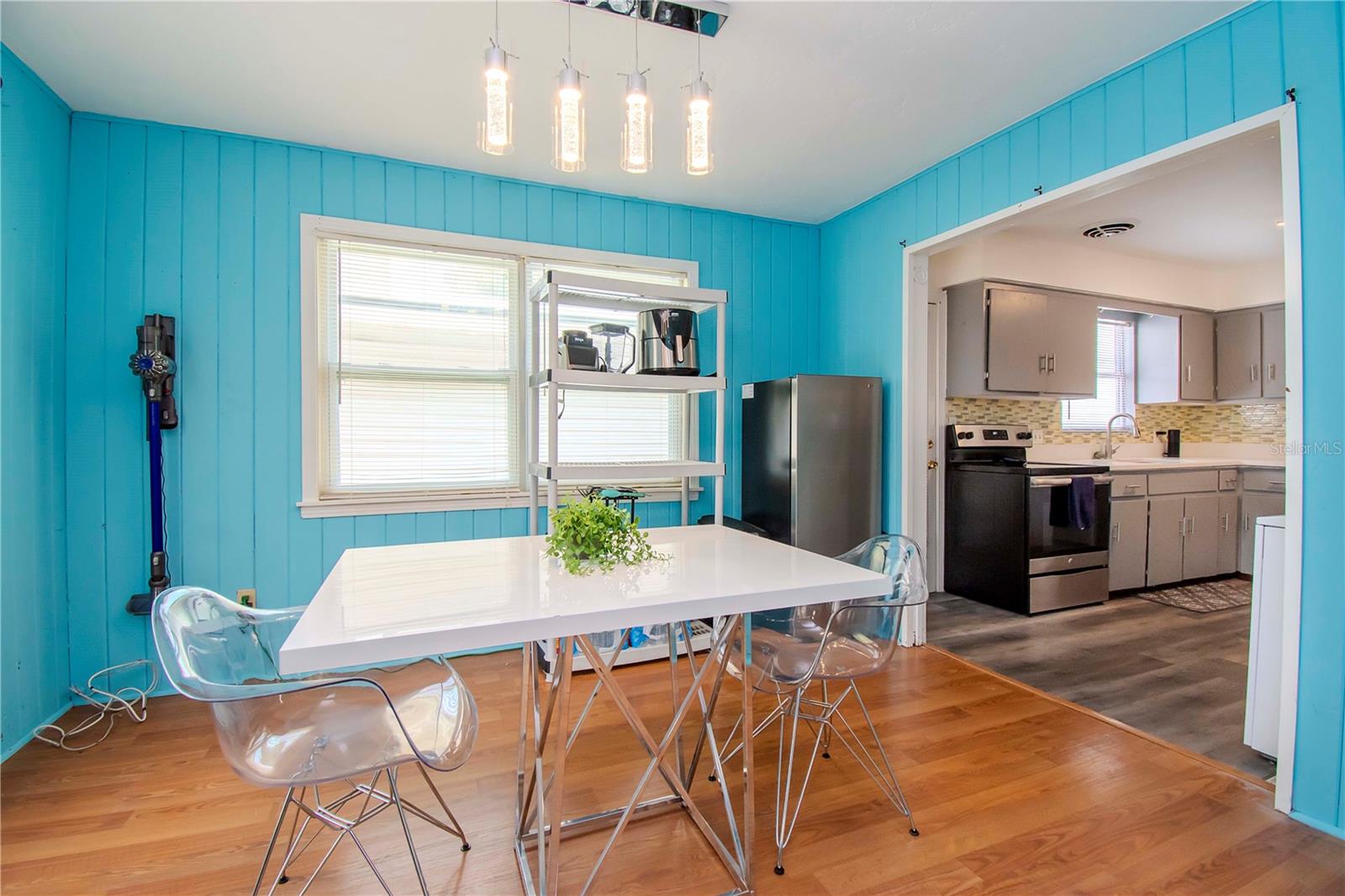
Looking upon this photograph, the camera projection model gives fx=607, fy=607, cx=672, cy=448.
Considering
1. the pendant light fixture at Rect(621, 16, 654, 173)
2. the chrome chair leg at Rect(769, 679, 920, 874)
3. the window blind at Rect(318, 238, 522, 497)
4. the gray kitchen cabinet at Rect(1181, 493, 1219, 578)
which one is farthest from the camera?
the gray kitchen cabinet at Rect(1181, 493, 1219, 578)

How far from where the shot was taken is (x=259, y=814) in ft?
6.43

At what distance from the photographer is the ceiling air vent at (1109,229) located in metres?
4.05

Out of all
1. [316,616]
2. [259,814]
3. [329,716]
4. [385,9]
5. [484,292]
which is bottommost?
[259,814]

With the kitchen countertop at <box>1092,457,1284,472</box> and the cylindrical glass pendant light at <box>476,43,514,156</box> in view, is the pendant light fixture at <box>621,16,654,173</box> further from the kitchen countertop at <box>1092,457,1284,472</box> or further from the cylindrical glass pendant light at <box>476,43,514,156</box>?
the kitchen countertop at <box>1092,457,1284,472</box>

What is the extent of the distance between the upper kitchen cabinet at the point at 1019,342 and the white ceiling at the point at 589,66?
1.56m

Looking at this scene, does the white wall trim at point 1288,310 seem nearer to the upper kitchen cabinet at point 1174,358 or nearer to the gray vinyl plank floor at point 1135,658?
the gray vinyl plank floor at point 1135,658

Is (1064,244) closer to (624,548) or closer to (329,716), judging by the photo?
(624,548)

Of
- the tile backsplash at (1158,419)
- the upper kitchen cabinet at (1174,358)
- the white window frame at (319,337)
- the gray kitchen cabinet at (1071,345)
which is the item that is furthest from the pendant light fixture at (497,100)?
the upper kitchen cabinet at (1174,358)

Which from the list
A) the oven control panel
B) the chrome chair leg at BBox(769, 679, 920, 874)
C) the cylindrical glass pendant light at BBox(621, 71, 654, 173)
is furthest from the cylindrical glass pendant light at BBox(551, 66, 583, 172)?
the oven control panel

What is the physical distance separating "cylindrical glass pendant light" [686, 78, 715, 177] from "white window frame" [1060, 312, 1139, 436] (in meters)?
4.53

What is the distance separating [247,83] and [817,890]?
3508 millimetres

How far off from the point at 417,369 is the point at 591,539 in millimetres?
1999

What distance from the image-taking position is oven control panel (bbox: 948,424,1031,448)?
4.46 meters

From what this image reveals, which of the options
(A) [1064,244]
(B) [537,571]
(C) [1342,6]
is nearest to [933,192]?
(C) [1342,6]
